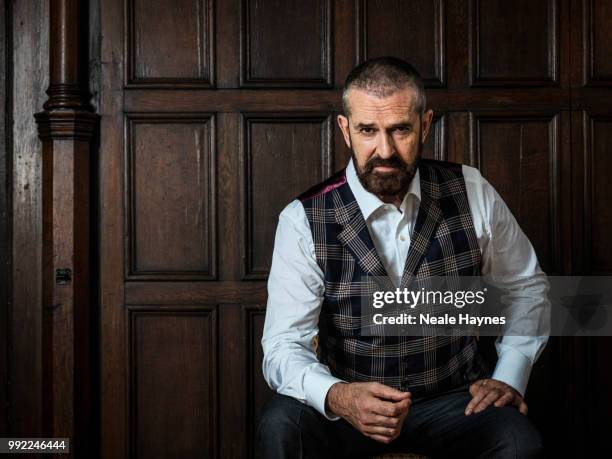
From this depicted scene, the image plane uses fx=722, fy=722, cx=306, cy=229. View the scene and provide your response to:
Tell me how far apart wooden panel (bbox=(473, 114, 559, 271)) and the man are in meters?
0.45

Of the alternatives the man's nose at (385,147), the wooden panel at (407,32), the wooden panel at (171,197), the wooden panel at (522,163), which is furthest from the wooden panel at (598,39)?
the wooden panel at (171,197)

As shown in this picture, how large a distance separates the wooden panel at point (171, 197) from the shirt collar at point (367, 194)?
2.24ft

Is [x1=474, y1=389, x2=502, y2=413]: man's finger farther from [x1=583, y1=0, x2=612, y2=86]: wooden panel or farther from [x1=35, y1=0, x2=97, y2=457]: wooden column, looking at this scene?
[x1=35, y1=0, x2=97, y2=457]: wooden column

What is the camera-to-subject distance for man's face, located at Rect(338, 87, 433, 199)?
78.1 inches

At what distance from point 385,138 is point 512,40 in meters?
0.89

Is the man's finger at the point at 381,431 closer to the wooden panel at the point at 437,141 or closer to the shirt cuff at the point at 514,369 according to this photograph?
the shirt cuff at the point at 514,369

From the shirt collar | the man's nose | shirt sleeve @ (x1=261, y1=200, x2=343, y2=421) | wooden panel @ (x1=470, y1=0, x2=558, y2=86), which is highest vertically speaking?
wooden panel @ (x1=470, y1=0, x2=558, y2=86)

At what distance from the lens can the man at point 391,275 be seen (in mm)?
1856

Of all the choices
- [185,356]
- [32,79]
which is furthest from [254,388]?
[32,79]

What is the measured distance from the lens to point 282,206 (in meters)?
2.59

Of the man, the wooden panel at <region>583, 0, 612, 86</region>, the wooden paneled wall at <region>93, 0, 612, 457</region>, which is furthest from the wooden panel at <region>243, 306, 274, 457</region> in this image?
the wooden panel at <region>583, 0, 612, 86</region>

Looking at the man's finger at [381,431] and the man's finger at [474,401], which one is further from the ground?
the man's finger at [474,401]

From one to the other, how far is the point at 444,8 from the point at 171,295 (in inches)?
55.7

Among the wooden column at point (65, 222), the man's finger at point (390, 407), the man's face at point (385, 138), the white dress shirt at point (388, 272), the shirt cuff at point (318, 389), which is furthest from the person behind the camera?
the wooden column at point (65, 222)
